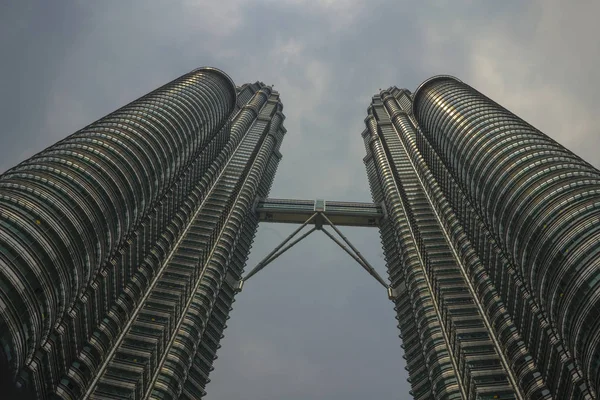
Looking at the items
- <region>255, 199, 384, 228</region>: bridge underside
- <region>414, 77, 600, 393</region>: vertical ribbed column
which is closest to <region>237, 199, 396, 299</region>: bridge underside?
<region>255, 199, 384, 228</region>: bridge underside

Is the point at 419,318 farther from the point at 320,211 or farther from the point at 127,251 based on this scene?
the point at 127,251

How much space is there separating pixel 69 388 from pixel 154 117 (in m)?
43.7

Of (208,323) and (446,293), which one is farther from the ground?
(446,293)

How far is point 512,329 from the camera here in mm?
68062

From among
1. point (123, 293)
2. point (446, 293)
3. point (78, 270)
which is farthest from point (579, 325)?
point (123, 293)

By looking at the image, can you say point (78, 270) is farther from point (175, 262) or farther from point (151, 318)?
point (175, 262)

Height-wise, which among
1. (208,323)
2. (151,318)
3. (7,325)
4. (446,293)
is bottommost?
(7,325)

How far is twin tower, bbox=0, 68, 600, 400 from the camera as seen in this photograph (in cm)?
4634

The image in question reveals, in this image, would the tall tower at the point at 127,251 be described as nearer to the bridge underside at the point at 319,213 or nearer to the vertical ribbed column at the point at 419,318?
the bridge underside at the point at 319,213

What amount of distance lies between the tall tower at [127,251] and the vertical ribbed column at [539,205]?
4928cm

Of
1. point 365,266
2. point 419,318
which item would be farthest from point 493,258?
point 365,266

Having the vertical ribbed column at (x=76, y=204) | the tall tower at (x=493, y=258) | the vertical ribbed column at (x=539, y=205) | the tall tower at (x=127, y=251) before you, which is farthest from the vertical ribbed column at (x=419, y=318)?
the vertical ribbed column at (x=76, y=204)

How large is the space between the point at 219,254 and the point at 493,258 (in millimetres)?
53058

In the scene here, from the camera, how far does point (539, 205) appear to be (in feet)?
188
